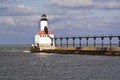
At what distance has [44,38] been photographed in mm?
149000

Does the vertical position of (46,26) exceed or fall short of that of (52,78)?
it exceeds it

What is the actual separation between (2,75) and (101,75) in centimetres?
1269

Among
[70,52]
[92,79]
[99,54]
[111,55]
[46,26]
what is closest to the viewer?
[92,79]

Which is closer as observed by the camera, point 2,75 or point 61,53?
point 2,75

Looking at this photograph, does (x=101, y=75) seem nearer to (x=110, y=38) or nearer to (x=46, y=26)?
(x=110, y=38)

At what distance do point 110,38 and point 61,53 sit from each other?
20.2 metres

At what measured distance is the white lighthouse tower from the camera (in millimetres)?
148500

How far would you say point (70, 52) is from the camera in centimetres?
14012

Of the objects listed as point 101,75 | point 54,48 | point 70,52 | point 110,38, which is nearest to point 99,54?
point 110,38

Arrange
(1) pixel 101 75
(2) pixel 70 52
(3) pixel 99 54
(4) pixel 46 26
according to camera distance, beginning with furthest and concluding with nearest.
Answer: (4) pixel 46 26, (2) pixel 70 52, (3) pixel 99 54, (1) pixel 101 75

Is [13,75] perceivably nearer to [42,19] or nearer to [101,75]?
[101,75]

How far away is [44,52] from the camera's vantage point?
478ft

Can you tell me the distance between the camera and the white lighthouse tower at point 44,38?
14850cm

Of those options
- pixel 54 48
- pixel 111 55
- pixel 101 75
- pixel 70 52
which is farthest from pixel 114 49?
pixel 101 75
